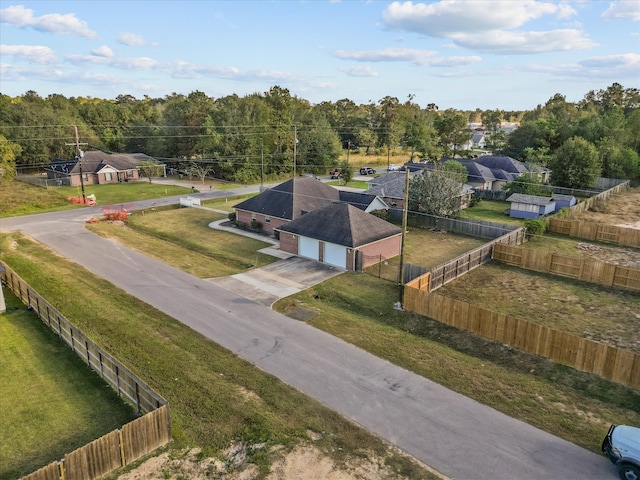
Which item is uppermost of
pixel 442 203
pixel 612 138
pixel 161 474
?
pixel 612 138

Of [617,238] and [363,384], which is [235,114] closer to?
[617,238]

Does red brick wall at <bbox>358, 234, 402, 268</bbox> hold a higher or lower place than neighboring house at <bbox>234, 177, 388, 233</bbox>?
lower

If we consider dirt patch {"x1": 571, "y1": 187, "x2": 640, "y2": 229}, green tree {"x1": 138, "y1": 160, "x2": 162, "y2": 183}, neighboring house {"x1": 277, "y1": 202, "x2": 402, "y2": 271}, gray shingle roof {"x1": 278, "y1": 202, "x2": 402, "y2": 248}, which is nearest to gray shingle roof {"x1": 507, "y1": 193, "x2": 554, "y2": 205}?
dirt patch {"x1": 571, "y1": 187, "x2": 640, "y2": 229}

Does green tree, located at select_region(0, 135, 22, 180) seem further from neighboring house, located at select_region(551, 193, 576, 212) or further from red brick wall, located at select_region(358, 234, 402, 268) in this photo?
neighboring house, located at select_region(551, 193, 576, 212)

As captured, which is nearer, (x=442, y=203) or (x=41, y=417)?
(x=41, y=417)

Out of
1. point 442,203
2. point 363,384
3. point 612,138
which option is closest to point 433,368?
point 363,384

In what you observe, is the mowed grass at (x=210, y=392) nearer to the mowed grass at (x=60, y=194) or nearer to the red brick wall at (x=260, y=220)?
the red brick wall at (x=260, y=220)

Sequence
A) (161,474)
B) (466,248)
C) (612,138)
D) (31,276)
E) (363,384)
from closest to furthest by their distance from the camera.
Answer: (161,474)
(363,384)
(31,276)
(466,248)
(612,138)

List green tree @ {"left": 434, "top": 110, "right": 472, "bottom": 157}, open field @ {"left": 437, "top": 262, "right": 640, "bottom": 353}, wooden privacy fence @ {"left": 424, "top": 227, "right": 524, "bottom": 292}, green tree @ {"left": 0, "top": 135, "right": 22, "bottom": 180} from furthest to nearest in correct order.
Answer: green tree @ {"left": 434, "top": 110, "right": 472, "bottom": 157} < green tree @ {"left": 0, "top": 135, "right": 22, "bottom": 180} < wooden privacy fence @ {"left": 424, "top": 227, "right": 524, "bottom": 292} < open field @ {"left": 437, "top": 262, "right": 640, "bottom": 353}
